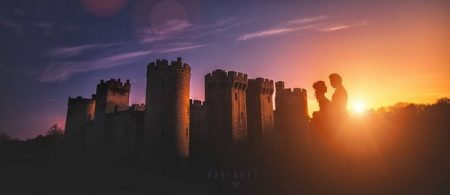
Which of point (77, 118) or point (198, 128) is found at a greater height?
point (77, 118)

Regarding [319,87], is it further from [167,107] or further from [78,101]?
[78,101]

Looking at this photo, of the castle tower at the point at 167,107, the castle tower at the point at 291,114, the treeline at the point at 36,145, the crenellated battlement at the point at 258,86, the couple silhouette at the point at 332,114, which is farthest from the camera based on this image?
the castle tower at the point at 291,114

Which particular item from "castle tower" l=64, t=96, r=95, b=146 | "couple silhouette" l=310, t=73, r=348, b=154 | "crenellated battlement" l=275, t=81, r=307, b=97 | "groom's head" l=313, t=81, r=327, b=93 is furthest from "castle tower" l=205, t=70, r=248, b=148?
"groom's head" l=313, t=81, r=327, b=93

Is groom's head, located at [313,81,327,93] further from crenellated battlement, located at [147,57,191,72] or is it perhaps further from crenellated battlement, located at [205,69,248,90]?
crenellated battlement, located at [205,69,248,90]

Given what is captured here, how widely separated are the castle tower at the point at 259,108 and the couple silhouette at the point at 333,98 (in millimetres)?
35040

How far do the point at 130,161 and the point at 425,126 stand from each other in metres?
36.5

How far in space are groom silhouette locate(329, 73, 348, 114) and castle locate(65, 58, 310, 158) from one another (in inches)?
854

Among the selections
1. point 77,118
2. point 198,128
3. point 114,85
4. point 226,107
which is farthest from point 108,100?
point 226,107

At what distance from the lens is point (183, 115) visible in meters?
35.5

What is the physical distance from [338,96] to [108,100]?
37.5 metres

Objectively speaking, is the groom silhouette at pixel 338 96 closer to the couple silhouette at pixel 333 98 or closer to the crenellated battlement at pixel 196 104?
the couple silhouette at pixel 333 98

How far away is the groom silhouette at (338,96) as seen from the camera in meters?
15.2

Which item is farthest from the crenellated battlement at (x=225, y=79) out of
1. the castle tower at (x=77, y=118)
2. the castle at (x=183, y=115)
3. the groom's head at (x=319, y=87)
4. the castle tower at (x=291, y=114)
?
the groom's head at (x=319, y=87)

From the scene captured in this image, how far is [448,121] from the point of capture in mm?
44969
